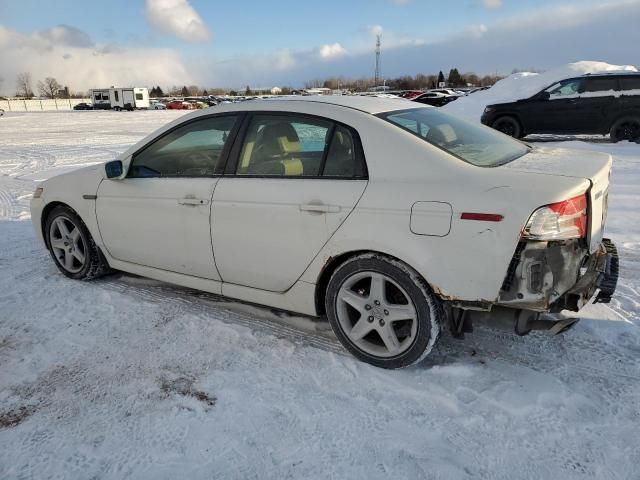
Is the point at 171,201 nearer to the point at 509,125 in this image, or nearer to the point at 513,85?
the point at 509,125

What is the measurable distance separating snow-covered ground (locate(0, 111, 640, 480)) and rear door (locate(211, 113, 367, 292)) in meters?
0.53

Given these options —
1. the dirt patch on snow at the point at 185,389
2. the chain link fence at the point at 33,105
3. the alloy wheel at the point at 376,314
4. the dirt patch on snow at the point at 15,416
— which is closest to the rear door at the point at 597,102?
the alloy wheel at the point at 376,314

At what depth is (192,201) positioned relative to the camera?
356 cm

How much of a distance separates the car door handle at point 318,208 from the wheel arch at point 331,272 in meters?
0.27

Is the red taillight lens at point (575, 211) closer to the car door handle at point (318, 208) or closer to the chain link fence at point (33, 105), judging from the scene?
the car door handle at point (318, 208)

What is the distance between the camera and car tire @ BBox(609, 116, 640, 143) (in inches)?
466

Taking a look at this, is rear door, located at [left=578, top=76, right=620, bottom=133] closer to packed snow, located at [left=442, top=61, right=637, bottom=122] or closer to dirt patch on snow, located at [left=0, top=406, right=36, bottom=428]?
packed snow, located at [left=442, top=61, right=637, bottom=122]

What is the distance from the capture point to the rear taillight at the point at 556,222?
2.48 meters

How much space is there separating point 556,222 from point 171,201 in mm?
2541

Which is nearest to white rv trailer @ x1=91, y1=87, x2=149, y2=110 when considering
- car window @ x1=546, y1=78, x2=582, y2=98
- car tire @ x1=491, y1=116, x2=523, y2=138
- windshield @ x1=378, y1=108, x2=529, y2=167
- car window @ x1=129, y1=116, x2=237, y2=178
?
car tire @ x1=491, y1=116, x2=523, y2=138

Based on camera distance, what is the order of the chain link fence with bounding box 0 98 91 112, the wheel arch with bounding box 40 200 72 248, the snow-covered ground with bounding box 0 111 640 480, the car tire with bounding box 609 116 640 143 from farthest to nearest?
the chain link fence with bounding box 0 98 91 112, the car tire with bounding box 609 116 640 143, the wheel arch with bounding box 40 200 72 248, the snow-covered ground with bounding box 0 111 640 480

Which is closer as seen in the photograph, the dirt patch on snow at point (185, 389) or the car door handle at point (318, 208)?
the dirt patch on snow at point (185, 389)

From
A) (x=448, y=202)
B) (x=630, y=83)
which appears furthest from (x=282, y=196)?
(x=630, y=83)

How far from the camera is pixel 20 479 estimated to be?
2.26 meters
